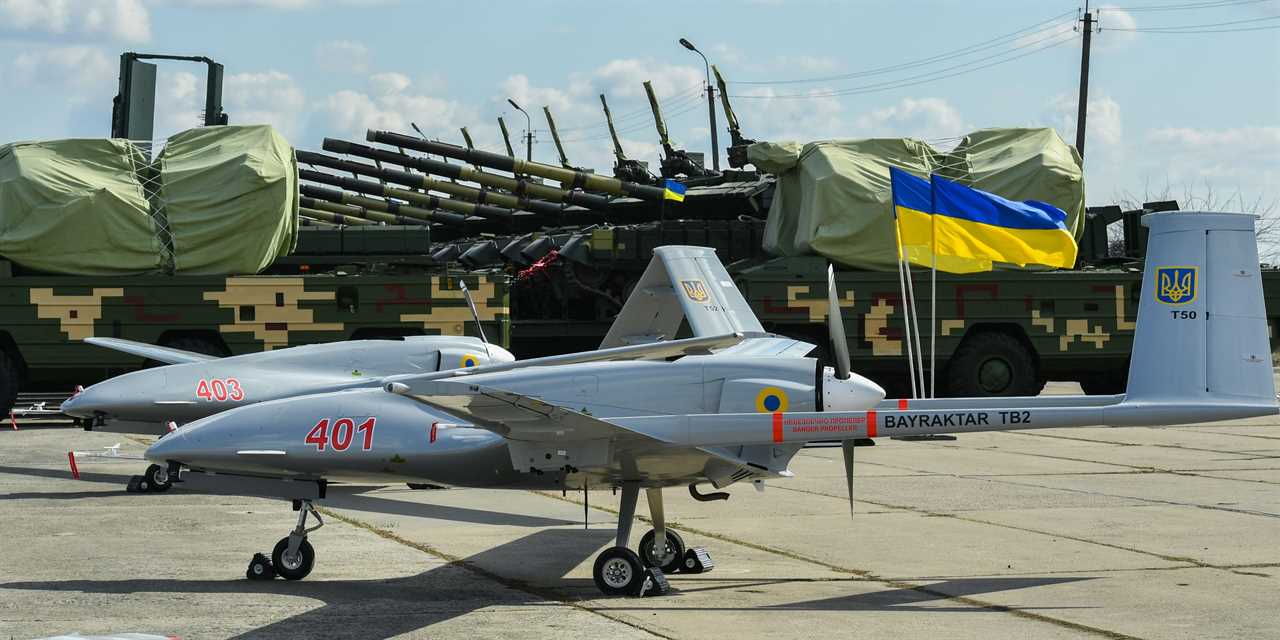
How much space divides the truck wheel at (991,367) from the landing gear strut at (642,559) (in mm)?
13962

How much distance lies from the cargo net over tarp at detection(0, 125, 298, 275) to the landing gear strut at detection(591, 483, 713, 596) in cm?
1308

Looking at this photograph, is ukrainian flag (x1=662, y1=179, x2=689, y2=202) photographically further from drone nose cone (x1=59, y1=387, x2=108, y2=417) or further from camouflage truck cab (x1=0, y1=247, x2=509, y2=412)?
drone nose cone (x1=59, y1=387, x2=108, y2=417)

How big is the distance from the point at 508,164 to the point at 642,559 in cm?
1937

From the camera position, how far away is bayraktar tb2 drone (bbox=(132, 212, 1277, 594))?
900cm

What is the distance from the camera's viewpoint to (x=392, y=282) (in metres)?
21.9

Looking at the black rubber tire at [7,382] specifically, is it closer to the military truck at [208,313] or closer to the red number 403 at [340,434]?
the military truck at [208,313]

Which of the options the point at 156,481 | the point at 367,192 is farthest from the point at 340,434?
the point at 367,192

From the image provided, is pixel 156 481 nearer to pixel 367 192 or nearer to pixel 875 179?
pixel 875 179

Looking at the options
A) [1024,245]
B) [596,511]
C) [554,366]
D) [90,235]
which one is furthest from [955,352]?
[554,366]

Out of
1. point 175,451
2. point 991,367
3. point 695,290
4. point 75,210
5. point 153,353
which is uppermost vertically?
point 75,210

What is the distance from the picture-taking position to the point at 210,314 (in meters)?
21.6

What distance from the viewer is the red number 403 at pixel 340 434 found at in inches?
382

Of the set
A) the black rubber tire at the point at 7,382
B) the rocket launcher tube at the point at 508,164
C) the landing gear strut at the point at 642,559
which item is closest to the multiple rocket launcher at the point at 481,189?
the rocket launcher tube at the point at 508,164

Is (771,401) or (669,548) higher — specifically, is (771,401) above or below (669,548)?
above
